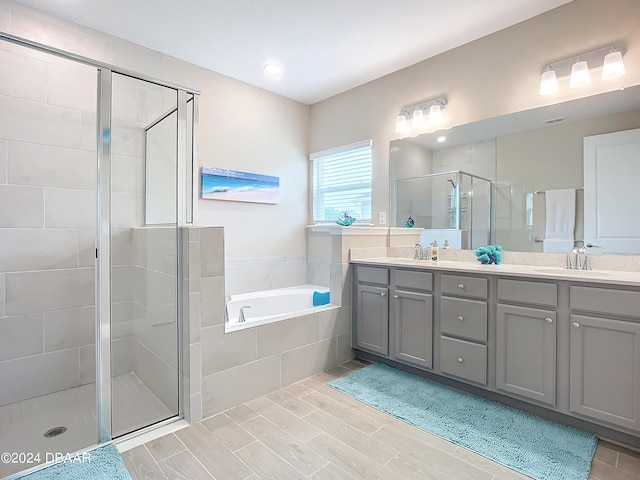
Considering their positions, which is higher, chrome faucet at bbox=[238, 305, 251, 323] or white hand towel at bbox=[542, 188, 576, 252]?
white hand towel at bbox=[542, 188, 576, 252]

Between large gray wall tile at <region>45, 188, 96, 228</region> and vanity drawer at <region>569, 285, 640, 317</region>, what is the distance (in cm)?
318

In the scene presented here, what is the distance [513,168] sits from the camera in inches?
101

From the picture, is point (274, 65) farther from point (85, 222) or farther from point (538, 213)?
point (538, 213)

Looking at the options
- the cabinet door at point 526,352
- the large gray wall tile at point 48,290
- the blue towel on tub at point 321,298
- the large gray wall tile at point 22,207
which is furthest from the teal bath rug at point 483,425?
the large gray wall tile at point 22,207

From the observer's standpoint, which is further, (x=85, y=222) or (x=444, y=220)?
(x=444, y=220)

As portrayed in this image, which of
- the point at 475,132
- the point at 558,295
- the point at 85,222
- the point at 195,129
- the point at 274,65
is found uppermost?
the point at 274,65

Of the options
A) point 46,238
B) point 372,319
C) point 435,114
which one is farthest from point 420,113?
point 46,238

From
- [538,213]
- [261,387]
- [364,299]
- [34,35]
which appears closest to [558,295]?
[538,213]

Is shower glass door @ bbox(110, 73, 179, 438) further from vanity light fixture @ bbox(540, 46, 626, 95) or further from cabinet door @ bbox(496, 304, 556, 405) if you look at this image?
vanity light fixture @ bbox(540, 46, 626, 95)

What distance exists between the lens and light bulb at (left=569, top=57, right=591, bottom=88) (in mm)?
2188

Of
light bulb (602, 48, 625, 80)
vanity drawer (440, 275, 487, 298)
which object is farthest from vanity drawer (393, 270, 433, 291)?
light bulb (602, 48, 625, 80)

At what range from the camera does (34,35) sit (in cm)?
232

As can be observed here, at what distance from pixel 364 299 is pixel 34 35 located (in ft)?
9.99

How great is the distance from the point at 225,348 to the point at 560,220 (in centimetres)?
239
